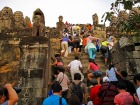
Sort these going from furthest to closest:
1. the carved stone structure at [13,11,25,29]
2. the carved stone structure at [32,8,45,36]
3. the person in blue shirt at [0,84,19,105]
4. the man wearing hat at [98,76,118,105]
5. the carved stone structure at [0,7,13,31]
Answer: the carved stone structure at [13,11,25,29]
the carved stone structure at [0,7,13,31]
the carved stone structure at [32,8,45,36]
the man wearing hat at [98,76,118,105]
the person in blue shirt at [0,84,19,105]

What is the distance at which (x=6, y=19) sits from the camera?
26375 mm

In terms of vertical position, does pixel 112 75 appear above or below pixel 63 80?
above

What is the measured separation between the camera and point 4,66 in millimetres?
17266

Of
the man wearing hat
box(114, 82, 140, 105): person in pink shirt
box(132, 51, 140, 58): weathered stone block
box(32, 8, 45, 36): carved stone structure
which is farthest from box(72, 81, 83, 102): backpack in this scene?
box(32, 8, 45, 36): carved stone structure

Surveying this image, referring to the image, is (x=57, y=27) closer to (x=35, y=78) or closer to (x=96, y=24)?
(x=96, y=24)

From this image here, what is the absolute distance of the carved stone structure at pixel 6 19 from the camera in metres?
26.1

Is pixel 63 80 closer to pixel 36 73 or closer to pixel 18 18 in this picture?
pixel 36 73

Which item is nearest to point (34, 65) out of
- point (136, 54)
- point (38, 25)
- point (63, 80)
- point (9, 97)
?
point (63, 80)

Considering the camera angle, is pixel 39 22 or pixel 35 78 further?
pixel 39 22

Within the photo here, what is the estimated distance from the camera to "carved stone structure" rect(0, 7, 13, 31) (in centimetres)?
2611

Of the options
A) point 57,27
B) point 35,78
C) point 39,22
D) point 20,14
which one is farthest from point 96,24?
point 35,78

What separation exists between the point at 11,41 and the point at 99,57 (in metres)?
11.5

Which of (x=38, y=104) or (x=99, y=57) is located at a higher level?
(x=99, y=57)

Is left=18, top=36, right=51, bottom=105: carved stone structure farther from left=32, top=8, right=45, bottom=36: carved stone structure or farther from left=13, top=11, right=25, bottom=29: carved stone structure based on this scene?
left=13, top=11, right=25, bottom=29: carved stone structure
